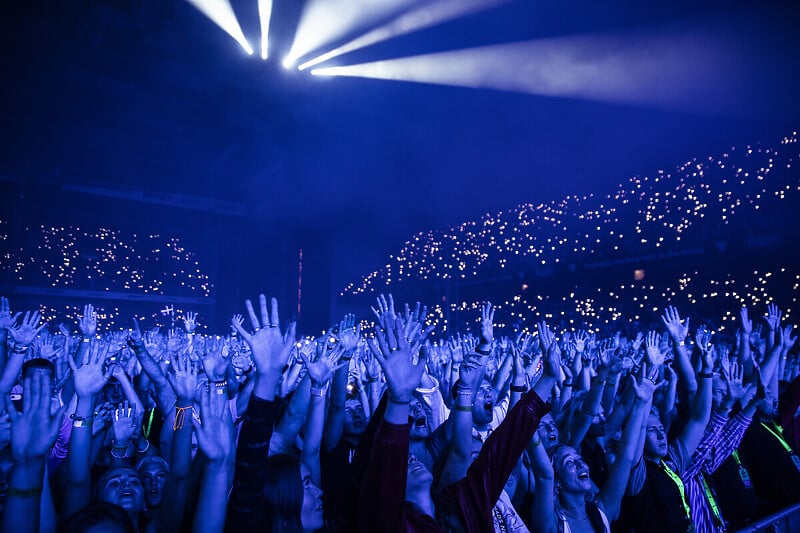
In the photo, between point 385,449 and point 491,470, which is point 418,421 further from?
point 385,449

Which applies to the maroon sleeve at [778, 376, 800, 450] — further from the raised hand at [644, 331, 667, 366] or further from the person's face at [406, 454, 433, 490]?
the person's face at [406, 454, 433, 490]

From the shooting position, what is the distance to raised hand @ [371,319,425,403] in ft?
5.13

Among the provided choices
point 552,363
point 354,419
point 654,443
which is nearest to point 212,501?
point 552,363

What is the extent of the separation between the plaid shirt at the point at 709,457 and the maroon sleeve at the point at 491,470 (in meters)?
1.74

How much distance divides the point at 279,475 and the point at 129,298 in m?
20.5

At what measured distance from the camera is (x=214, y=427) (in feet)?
5.29

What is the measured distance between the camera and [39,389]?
5.58ft

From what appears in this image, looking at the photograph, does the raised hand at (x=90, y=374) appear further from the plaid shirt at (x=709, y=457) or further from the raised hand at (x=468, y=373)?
the plaid shirt at (x=709, y=457)

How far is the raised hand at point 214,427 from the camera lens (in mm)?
1570

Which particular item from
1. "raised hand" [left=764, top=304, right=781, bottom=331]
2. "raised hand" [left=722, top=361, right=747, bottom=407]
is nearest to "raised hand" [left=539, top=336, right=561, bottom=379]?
"raised hand" [left=722, top=361, right=747, bottom=407]

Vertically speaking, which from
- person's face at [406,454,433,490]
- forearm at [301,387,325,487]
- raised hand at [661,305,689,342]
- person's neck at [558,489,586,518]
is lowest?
person's neck at [558,489,586,518]

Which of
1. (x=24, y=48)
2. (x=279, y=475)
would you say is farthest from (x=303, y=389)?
(x=24, y=48)

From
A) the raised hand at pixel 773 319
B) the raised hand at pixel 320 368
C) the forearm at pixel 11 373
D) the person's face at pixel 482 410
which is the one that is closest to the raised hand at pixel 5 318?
the forearm at pixel 11 373

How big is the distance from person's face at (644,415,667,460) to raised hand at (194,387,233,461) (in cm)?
259
